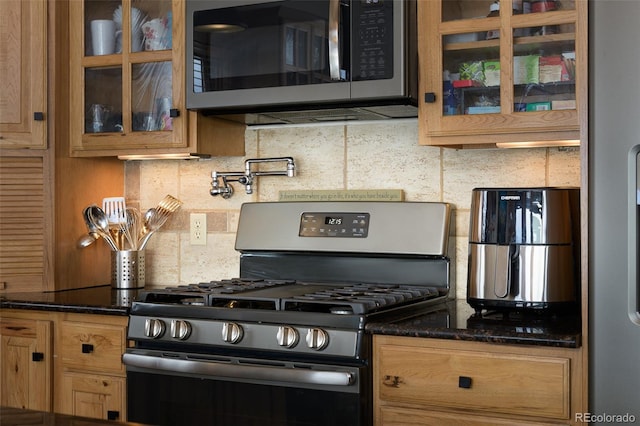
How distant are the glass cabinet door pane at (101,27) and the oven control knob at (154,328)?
1083 mm

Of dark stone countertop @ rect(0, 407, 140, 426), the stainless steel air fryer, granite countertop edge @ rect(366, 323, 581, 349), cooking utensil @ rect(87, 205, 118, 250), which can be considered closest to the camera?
dark stone countertop @ rect(0, 407, 140, 426)

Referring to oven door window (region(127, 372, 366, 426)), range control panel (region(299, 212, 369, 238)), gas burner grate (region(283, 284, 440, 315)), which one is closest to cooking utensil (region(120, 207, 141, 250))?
range control panel (region(299, 212, 369, 238))

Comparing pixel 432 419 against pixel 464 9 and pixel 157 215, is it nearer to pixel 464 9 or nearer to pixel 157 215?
pixel 464 9

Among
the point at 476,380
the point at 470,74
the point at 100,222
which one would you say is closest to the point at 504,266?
the point at 476,380

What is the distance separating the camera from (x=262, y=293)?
2574 mm

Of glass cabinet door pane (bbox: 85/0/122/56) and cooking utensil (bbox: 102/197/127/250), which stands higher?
glass cabinet door pane (bbox: 85/0/122/56)

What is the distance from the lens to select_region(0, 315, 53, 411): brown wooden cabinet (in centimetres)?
286

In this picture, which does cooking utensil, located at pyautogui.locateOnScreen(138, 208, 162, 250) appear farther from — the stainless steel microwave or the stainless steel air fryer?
the stainless steel air fryer

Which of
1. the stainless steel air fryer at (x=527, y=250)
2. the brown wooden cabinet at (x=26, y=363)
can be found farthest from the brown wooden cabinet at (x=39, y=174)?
the stainless steel air fryer at (x=527, y=250)

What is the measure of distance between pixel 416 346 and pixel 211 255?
1253 mm

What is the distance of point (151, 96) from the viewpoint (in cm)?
305

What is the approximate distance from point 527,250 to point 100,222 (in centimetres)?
161

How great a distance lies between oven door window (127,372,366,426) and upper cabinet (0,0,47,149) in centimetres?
103

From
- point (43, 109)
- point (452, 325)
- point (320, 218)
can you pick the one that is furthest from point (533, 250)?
point (43, 109)
